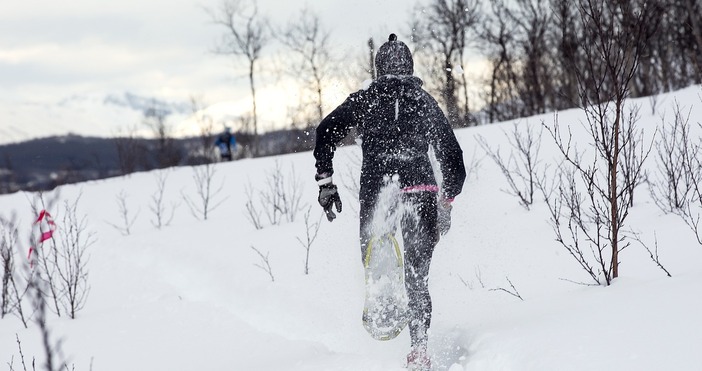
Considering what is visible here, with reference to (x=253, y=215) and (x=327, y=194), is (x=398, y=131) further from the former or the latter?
(x=253, y=215)

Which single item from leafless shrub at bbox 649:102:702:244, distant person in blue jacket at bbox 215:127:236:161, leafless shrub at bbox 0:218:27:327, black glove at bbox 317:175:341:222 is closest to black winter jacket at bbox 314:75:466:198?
black glove at bbox 317:175:341:222

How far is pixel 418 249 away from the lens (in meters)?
3.29

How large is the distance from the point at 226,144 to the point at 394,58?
16007 mm

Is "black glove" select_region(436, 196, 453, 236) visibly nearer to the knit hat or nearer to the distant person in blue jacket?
the knit hat

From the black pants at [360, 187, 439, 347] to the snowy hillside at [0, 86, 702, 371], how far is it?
33 cm

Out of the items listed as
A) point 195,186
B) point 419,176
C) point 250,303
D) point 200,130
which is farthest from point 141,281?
point 200,130

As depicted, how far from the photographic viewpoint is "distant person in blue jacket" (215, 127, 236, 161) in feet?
61.0

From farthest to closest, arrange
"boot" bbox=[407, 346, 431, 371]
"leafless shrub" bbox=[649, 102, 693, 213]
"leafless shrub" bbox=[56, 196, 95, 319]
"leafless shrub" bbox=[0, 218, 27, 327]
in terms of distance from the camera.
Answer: "leafless shrub" bbox=[56, 196, 95, 319] < "leafless shrub" bbox=[0, 218, 27, 327] < "leafless shrub" bbox=[649, 102, 693, 213] < "boot" bbox=[407, 346, 431, 371]

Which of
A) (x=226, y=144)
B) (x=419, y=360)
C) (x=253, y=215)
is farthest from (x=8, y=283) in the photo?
(x=226, y=144)

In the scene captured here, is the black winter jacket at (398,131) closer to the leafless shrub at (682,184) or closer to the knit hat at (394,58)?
the knit hat at (394,58)

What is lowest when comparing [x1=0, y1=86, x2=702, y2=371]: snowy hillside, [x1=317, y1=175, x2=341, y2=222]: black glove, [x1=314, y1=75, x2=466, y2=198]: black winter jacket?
[x1=0, y1=86, x2=702, y2=371]: snowy hillside

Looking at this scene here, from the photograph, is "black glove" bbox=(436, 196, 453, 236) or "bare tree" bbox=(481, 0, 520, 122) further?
"bare tree" bbox=(481, 0, 520, 122)

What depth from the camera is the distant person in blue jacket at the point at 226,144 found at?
1860 centimetres

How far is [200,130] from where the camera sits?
2316 cm
